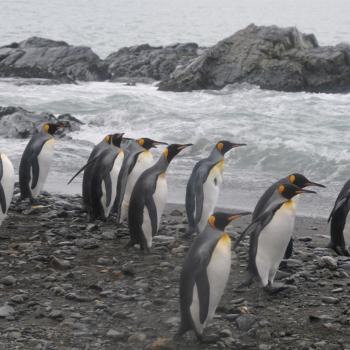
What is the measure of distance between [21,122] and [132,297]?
819 centimetres

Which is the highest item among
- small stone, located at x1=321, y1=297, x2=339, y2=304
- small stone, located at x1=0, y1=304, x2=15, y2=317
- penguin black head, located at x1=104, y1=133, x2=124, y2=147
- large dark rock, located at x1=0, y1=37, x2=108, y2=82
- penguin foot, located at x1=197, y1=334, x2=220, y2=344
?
large dark rock, located at x1=0, y1=37, x2=108, y2=82

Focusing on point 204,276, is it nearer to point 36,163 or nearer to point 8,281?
point 8,281

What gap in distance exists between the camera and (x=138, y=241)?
624 cm

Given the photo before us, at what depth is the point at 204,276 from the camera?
4.49m

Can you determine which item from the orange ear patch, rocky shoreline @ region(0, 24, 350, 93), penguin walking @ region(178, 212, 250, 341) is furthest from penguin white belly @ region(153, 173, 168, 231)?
rocky shoreline @ region(0, 24, 350, 93)

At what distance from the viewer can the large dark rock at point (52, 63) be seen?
2161 cm

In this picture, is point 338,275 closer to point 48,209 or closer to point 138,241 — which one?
point 138,241

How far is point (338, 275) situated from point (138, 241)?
162cm

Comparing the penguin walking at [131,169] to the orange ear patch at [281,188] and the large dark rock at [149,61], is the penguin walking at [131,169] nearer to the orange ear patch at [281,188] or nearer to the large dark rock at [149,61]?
the orange ear patch at [281,188]

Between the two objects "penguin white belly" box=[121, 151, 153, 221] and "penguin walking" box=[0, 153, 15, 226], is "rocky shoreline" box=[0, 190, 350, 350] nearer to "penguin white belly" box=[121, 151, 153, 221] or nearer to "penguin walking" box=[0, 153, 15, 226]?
"penguin walking" box=[0, 153, 15, 226]

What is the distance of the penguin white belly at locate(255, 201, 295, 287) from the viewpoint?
529 centimetres

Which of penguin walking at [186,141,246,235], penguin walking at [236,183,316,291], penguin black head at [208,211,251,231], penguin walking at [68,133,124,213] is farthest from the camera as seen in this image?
penguin walking at [68,133,124,213]

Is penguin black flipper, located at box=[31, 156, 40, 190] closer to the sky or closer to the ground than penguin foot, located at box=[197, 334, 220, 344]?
closer to the sky

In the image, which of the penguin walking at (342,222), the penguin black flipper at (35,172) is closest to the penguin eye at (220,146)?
the penguin walking at (342,222)
